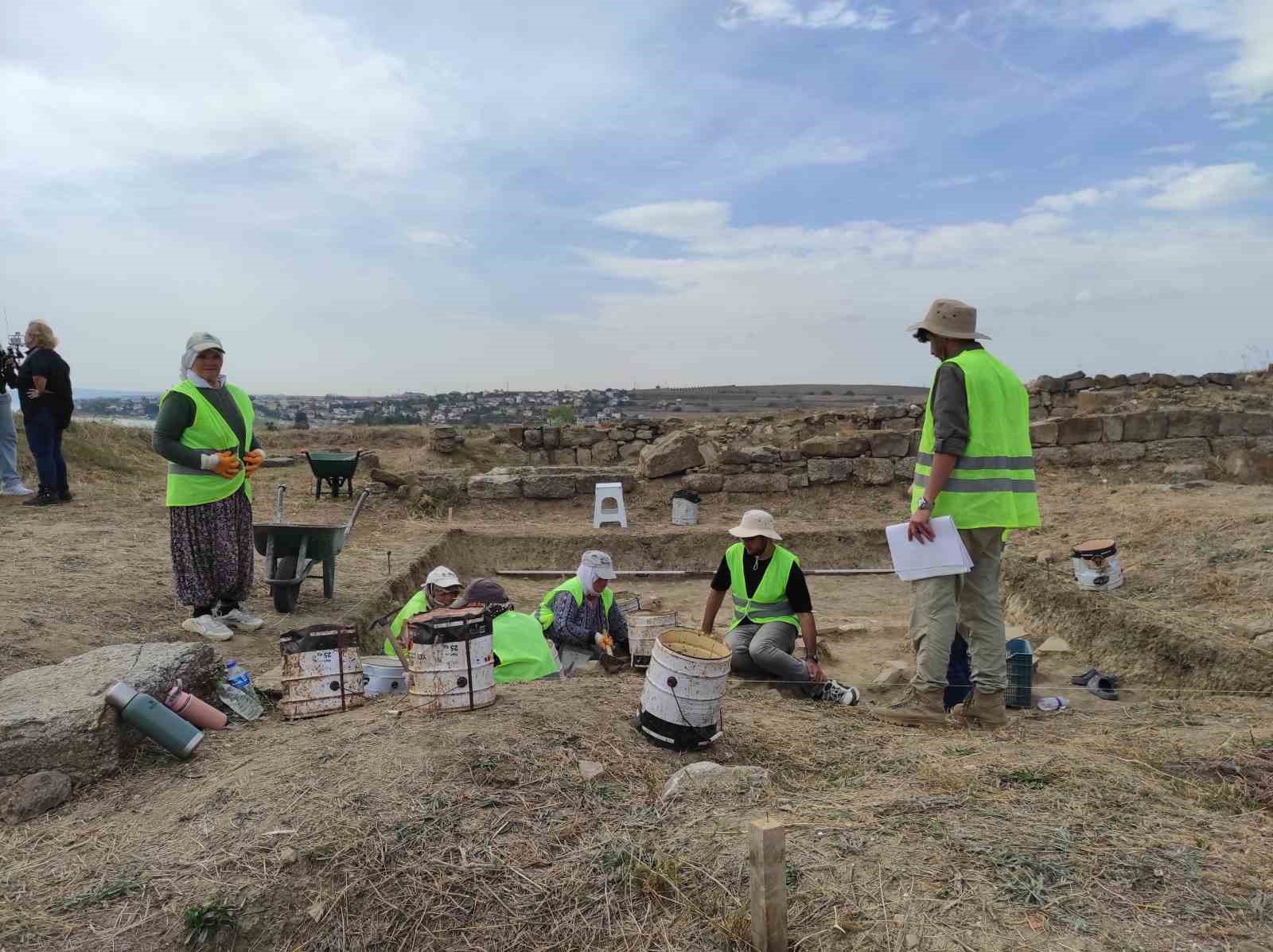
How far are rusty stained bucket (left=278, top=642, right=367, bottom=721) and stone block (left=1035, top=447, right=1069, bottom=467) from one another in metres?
11.1

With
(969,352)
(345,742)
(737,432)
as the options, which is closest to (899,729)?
(969,352)

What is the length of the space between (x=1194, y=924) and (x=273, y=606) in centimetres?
606

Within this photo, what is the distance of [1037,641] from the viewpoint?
6.94 meters

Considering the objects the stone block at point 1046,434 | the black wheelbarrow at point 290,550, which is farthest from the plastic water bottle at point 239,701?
the stone block at point 1046,434

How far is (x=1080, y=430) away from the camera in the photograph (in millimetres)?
12445

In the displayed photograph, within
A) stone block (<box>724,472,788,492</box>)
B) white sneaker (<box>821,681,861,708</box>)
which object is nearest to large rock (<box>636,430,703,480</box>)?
stone block (<box>724,472,788,492</box>)

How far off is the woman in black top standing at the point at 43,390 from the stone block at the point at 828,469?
9237mm

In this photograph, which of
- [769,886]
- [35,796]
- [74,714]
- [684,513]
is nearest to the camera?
[769,886]

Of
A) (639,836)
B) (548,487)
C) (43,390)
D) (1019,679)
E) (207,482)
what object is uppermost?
(43,390)

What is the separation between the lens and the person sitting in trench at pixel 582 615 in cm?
572

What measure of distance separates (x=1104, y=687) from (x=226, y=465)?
573 centimetres

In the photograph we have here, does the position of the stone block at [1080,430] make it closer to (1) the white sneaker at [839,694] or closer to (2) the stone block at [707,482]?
(2) the stone block at [707,482]

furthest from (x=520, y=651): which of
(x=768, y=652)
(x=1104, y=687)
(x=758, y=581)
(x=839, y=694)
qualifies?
(x=1104, y=687)

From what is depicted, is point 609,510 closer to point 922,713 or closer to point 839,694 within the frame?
point 839,694
